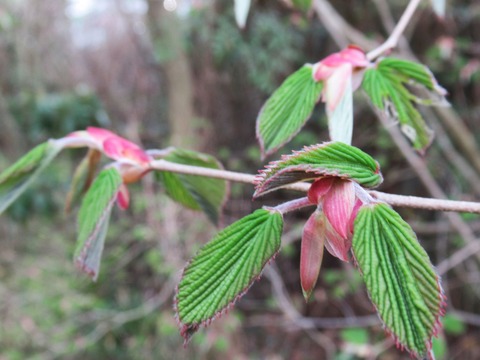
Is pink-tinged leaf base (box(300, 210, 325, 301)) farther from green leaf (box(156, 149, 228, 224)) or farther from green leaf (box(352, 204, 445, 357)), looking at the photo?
green leaf (box(156, 149, 228, 224))

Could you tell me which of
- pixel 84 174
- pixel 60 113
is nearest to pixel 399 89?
pixel 84 174

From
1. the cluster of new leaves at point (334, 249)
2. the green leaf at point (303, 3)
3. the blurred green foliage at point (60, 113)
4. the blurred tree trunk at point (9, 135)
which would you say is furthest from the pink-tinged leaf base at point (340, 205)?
the blurred tree trunk at point (9, 135)

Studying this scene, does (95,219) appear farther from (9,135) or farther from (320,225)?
(9,135)

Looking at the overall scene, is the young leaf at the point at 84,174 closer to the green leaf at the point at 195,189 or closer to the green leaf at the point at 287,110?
the green leaf at the point at 195,189

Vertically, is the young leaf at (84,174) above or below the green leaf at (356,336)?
above

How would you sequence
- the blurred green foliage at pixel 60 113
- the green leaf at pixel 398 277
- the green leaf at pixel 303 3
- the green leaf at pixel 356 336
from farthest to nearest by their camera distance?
the blurred green foliage at pixel 60 113 < the green leaf at pixel 356 336 < the green leaf at pixel 303 3 < the green leaf at pixel 398 277

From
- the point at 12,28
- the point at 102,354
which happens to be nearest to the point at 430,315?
the point at 102,354

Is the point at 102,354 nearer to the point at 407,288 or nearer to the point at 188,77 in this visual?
the point at 188,77

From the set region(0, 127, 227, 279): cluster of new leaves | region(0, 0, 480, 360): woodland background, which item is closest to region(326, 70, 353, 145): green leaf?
region(0, 127, 227, 279): cluster of new leaves
